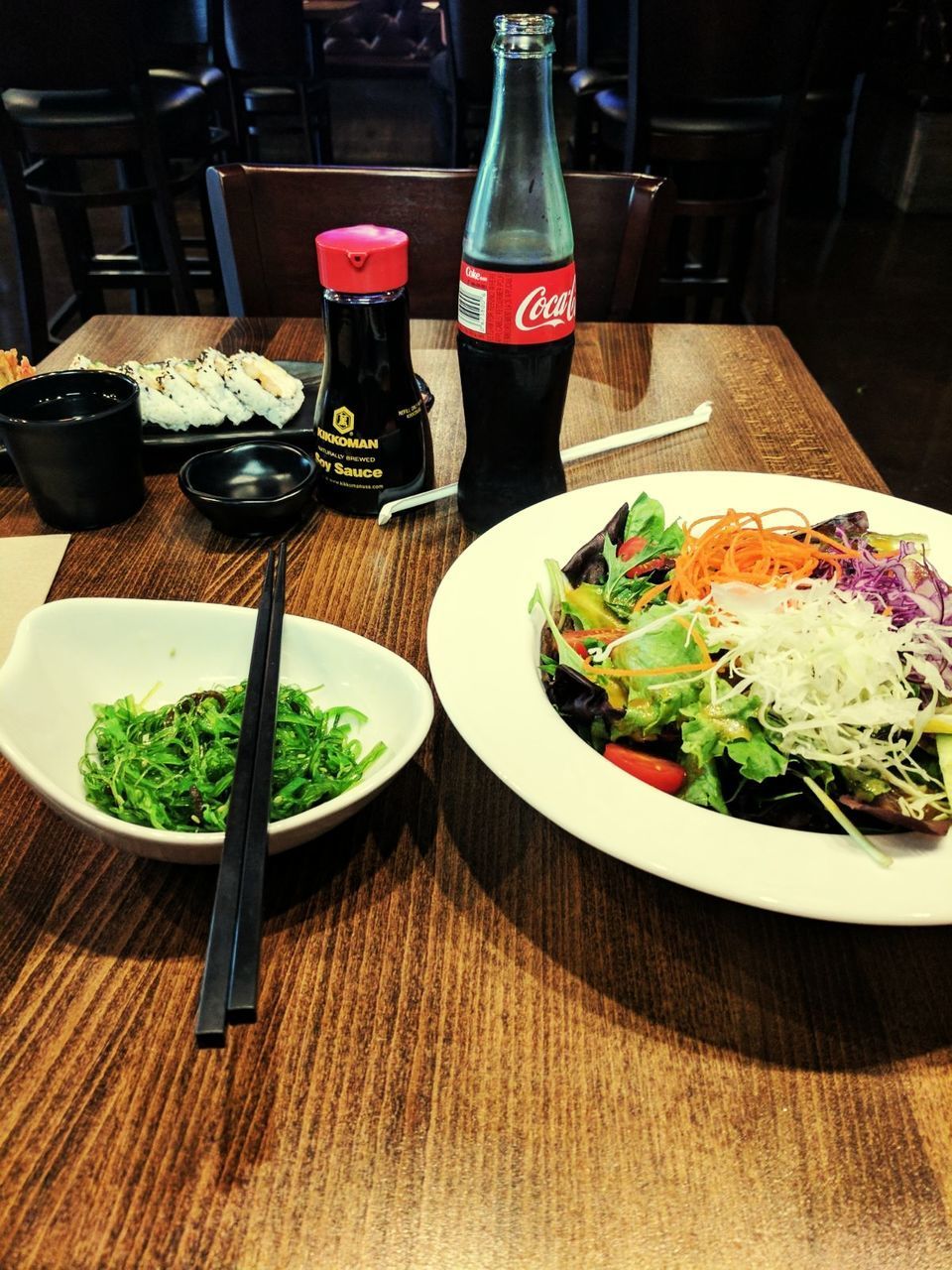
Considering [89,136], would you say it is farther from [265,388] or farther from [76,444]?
[76,444]

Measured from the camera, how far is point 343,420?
1.01 m

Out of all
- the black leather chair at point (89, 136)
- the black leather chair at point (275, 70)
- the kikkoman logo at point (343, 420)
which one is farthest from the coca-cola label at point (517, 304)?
the black leather chair at point (275, 70)

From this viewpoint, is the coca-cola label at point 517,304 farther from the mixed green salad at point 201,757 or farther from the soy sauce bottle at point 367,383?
the mixed green salad at point 201,757

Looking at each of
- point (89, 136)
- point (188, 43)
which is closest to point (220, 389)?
point (89, 136)

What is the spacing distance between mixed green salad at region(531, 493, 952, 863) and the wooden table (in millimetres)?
92

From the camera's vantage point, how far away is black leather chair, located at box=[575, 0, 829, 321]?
6.89ft

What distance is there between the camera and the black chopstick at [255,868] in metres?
0.43

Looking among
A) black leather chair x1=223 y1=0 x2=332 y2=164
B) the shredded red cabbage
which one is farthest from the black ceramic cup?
black leather chair x1=223 y1=0 x2=332 y2=164

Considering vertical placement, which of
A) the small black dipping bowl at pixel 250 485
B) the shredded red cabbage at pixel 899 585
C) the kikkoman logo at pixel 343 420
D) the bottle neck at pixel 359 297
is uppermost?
the bottle neck at pixel 359 297

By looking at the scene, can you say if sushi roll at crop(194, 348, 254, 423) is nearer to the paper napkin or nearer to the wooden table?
the paper napkin

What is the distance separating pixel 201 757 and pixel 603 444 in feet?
2.43

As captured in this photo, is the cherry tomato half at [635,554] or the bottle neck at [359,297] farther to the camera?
the bottle neck at [359,297]

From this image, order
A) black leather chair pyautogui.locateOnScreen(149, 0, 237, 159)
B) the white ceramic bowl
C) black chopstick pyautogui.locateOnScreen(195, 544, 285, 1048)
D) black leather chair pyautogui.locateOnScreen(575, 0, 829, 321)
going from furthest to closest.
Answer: black leather chair pyautogui.locateOnScreen(149, 0, 237, 159)
black leather chair pyautogui.locateOnScreen(575, 0, 829, 321)
the white ceramic bowl
black chopstick pyautogui.locateOnScreen(195, 544, 285, 1048)

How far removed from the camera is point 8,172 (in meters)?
2.59
